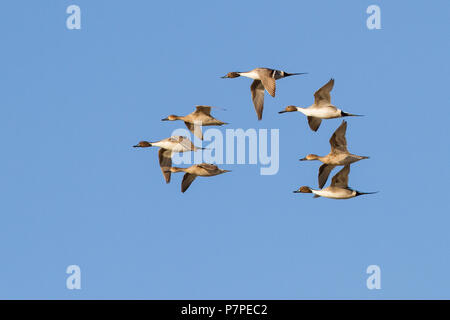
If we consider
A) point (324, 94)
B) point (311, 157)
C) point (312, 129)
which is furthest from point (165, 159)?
point (324, 94)

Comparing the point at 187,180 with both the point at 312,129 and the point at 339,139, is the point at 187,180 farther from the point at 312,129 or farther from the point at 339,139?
the point at 339,139

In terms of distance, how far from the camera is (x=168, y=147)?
112 ft

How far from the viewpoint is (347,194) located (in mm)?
32281

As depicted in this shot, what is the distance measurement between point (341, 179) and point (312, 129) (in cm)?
198

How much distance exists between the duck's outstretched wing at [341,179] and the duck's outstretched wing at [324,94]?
5.88 ft

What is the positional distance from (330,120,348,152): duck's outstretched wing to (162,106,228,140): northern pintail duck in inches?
115

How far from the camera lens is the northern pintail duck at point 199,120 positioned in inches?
1318

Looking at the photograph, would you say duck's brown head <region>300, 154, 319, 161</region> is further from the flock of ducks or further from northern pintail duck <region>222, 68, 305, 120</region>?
northern pintail duck <region>222, 68, 305, 120</region>

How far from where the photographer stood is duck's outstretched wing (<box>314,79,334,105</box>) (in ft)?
106

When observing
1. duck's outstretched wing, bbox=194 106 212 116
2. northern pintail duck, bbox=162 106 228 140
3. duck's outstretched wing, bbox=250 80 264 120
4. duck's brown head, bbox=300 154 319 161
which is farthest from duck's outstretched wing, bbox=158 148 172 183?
duck's brown head, bbox=300 154 319 161

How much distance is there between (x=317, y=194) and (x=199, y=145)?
11.6ft
